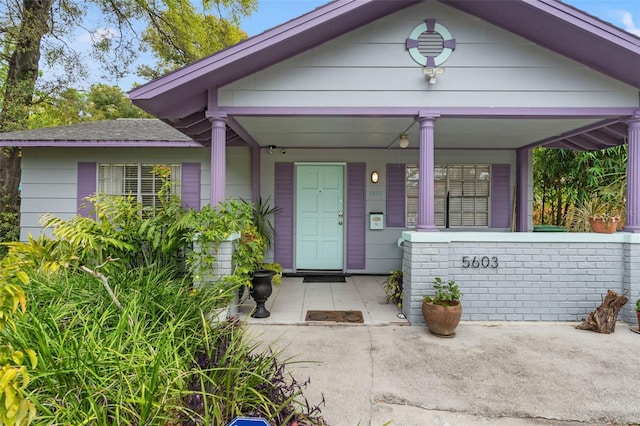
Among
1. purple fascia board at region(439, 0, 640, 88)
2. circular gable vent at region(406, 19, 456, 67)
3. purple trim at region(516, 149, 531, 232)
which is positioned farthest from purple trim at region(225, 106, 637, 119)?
purple trim at region(516, 149, 531, 232)

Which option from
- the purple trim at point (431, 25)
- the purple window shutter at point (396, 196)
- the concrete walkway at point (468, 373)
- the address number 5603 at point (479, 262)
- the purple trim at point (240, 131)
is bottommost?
the concrete walkway at point (468, 373)

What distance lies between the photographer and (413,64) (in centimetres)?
401

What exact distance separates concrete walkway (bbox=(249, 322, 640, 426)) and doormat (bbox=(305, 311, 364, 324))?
193mm

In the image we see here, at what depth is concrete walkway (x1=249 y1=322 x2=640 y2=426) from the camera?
220 cm

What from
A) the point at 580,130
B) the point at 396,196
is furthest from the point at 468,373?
the point at 580,130

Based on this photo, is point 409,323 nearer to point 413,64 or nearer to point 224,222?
point 224,222

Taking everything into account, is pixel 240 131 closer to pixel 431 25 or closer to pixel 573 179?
pixel 431 25

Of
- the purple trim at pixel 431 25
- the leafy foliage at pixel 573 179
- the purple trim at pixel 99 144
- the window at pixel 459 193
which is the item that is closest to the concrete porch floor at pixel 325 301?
the window at pixel 459 193

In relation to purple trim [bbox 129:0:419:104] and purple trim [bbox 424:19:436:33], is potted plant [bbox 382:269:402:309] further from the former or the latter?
purple trim [bbox 129:0:419:104]

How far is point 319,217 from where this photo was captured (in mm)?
6391

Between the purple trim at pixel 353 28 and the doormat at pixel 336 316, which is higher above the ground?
the purple trim at pixel 353 28

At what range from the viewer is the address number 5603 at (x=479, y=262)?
3.99 meters

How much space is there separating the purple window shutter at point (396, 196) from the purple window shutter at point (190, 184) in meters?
3.51

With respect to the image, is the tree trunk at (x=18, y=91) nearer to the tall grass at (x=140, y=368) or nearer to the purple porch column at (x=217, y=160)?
the purple porch column at (x=217, y=160)
